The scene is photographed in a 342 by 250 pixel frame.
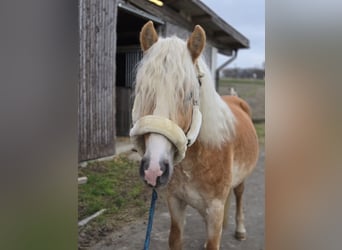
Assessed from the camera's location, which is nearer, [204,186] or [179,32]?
[204,186]

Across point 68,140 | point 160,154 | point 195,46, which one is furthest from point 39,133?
point 195,46

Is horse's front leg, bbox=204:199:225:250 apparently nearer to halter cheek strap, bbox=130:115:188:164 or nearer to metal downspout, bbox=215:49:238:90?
halter cheek strap, bbox=130:115:188:164

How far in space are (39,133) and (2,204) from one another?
0.16m

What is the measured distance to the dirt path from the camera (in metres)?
0.94

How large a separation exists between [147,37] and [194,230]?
0.77 metres

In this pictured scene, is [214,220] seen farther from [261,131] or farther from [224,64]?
[224,64]

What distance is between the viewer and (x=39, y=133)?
0.67 m

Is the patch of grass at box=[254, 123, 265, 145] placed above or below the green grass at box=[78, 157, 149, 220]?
above

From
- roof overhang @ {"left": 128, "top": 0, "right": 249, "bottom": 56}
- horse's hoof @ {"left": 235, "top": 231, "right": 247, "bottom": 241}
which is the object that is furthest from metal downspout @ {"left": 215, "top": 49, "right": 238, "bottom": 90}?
horse's hoof @ {"left": 235, "top": 231, "right": 247, "bottom": 241}

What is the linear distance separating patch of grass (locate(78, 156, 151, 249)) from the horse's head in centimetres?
28

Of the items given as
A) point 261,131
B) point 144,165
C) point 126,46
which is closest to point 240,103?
point 261,131

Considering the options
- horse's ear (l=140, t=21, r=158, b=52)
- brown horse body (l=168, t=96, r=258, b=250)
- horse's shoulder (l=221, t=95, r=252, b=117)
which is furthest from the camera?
horse's shoulder (l=221, t=95, r=252, b=117)

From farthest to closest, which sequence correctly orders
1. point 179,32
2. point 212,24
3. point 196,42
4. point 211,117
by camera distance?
point 179,32, point 212,24, point 211,117, point 196,42

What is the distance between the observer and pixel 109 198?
94cm
